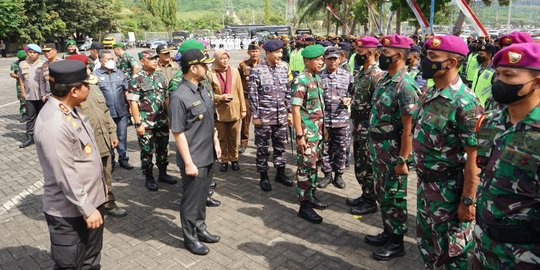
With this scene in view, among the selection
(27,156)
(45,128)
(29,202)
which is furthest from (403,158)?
(27,156)

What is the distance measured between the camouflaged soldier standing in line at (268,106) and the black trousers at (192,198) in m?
1.87

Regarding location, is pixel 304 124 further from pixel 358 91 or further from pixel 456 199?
pixel 456 199

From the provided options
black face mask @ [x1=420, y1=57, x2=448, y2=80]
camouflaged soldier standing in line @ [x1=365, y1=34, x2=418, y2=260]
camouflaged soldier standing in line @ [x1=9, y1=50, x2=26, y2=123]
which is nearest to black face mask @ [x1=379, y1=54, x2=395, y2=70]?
camouflaged soldier standing in line @ [x1=365, y1=34, x2=418, y2=260]

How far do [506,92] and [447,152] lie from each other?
0.82m

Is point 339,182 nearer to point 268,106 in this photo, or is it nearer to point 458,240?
point 268,106

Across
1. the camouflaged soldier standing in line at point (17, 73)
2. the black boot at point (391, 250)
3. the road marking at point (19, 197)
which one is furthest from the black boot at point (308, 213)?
the camouflaged soldier standing in line at point (17, 73)

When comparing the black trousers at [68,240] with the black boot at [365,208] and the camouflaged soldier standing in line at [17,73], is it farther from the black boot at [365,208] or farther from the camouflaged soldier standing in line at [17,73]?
the camouflaged soldier standing in line at [17,73]

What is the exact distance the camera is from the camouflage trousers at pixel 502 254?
2.04 metres

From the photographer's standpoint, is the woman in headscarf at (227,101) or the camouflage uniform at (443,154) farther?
the woman in headscarf at (227,101)

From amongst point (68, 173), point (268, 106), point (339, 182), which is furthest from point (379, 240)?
point (68, 173)

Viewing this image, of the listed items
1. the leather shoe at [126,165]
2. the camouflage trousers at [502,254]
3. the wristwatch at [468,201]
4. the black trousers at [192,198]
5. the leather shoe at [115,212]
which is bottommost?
the leather shoe at [115,212]

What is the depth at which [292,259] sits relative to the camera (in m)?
3.90

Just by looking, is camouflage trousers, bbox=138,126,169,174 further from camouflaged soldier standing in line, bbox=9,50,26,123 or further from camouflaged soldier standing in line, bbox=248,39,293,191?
camouflaged soldier standing in line, bbox=9,50,26,123

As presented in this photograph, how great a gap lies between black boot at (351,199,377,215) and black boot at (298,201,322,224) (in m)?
0.53
